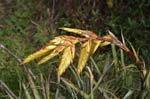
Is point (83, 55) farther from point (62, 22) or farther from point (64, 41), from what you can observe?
point (62, 22)

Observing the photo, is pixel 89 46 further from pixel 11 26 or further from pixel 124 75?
pixel 11 26

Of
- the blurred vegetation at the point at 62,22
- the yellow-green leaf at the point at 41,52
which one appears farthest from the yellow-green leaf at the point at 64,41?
the blurred vegetation at the point at 62,22

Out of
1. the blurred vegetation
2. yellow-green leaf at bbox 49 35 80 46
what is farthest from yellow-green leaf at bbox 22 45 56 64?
the blurred vegetation

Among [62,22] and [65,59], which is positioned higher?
[65,59]

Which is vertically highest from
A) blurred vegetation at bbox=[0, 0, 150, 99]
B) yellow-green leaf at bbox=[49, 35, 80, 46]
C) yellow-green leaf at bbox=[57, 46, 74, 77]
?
yellow-green leaf at bbox=[49, 35, 80, 46]

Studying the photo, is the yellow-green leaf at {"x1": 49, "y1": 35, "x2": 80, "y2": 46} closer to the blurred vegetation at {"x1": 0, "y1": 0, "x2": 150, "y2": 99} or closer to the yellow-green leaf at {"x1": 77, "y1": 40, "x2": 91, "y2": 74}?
the yellow-green leaf at {"x1": 77, "y1": 40, "x2": 91, "y2": 74}

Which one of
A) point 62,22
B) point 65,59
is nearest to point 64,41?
point 65,59

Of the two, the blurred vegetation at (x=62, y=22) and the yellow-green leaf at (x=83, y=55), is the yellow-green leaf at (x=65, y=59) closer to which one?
the yellow-green leaf at (x=83, y=55)
